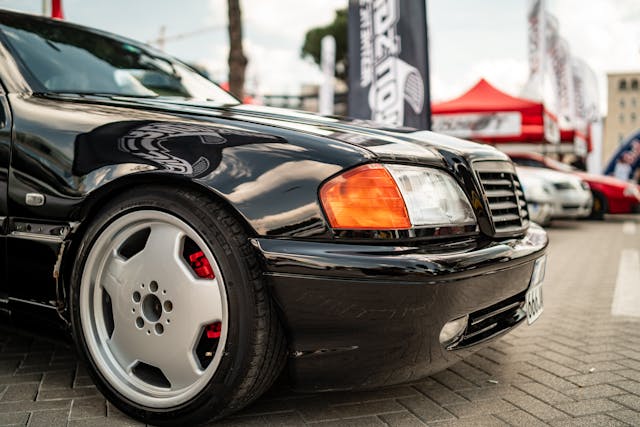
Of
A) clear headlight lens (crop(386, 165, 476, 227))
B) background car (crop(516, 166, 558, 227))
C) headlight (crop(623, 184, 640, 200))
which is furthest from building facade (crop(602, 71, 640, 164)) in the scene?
clear headlight lens (crop(386, 165, 476, 227))

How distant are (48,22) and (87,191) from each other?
135 centimetres

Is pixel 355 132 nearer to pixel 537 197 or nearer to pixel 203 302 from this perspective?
pixel 203 302

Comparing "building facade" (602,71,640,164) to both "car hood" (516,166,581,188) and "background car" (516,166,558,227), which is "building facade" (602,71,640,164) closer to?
"car hood" (516,166,581,188)

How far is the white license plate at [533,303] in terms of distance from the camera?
7.93 ft

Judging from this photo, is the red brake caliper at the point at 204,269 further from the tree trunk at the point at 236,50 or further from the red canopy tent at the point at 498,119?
the red canopy tent at the point at 498,119

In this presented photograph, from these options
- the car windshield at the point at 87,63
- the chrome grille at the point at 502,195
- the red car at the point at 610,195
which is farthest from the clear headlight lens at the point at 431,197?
the red car at the point at 610,195

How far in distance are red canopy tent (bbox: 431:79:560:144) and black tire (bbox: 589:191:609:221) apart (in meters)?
1.57

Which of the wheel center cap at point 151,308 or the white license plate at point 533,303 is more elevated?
the wheel center cap at point 151,308

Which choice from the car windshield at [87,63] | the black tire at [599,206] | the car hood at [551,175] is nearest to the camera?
the car windshield at [87,63]

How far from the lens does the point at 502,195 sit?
2.43m

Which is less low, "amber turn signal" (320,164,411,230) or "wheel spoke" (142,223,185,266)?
"amber turn signal" (320,164,411,230)

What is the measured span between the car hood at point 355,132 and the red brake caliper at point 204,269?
469 millimetres

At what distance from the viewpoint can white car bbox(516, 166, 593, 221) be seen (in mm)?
10086

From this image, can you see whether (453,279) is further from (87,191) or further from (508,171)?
(87,191)
